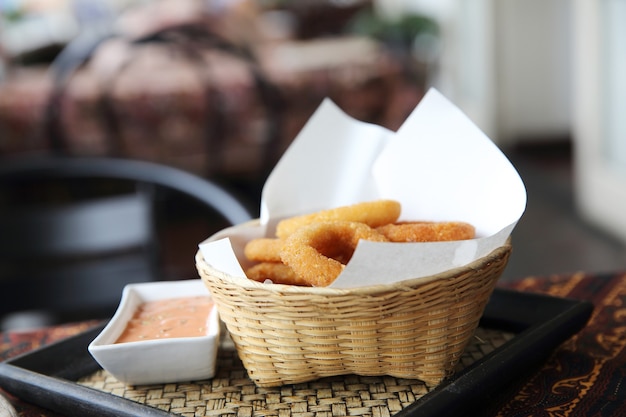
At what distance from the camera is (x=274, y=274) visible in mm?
730

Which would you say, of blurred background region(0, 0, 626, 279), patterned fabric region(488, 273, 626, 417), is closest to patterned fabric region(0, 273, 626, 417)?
patterned fabric region(488, 273, 626, 417)

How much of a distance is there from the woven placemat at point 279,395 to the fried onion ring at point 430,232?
5.3 inches

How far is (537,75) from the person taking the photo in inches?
199

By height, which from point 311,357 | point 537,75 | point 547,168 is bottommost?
point 547,168

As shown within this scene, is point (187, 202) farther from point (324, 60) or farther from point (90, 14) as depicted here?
point (90, 14)

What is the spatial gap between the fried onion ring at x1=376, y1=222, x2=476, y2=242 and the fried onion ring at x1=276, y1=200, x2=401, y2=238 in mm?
32

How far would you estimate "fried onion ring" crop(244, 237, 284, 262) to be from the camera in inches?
29.0

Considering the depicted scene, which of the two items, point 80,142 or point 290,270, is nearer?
point 290,270

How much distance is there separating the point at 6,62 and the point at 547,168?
11.1 ft

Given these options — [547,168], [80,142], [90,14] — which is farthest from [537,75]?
[90,14]

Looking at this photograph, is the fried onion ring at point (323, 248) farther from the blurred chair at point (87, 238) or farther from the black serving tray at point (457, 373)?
the blurred chair at point (87, 238)

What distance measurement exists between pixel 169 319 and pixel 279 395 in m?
0.16

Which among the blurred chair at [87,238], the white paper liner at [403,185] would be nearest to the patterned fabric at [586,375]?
the white paper liner at [403,185]

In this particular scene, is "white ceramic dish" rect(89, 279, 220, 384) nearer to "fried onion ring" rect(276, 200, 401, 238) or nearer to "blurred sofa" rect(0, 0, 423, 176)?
"fried onion ring" rect(276, 200, 401, 238)
